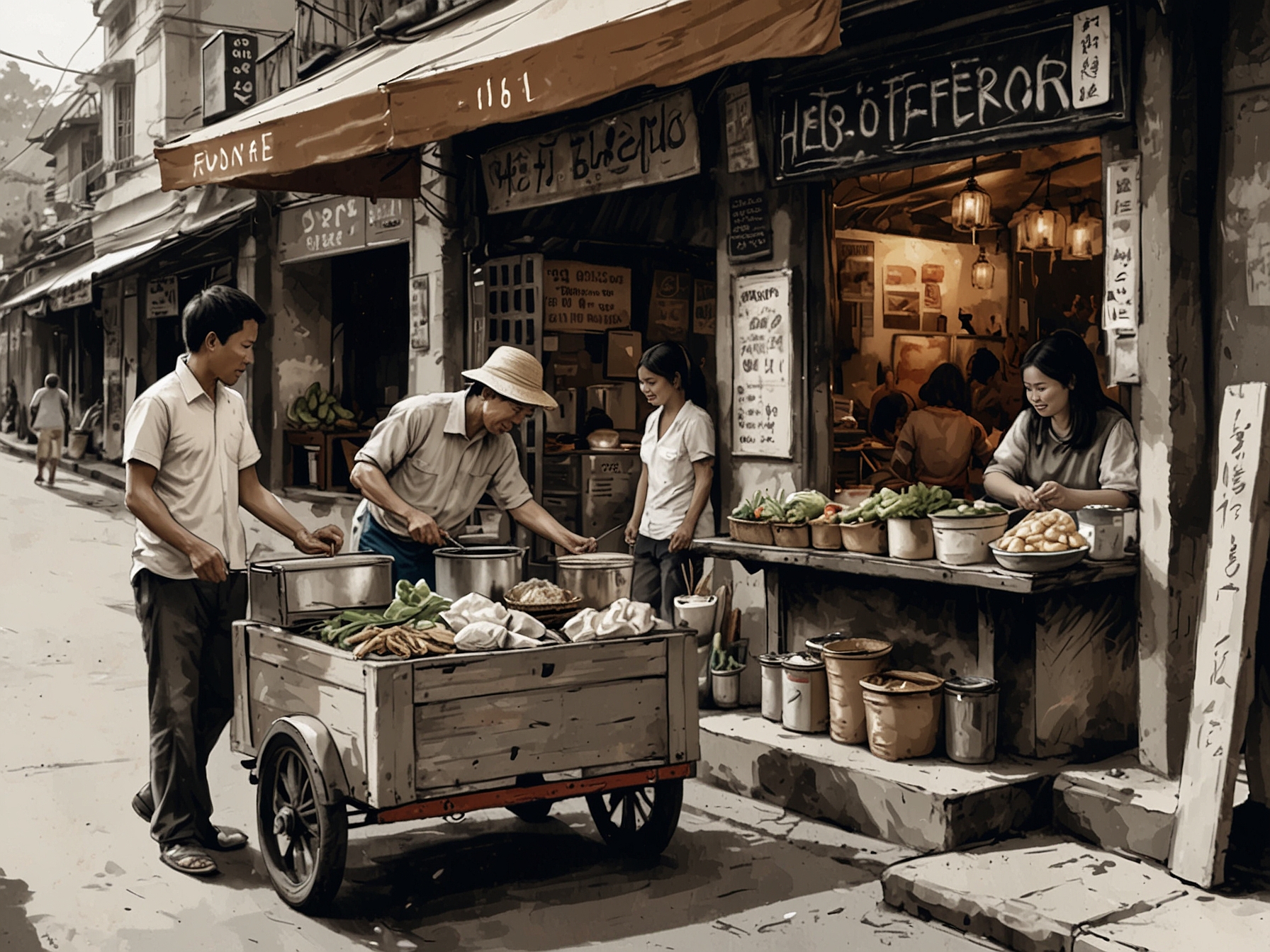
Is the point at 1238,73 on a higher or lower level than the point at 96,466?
higher

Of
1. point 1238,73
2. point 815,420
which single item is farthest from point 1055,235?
point 1238,73

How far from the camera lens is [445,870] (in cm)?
525

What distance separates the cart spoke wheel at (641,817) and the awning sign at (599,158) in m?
4.01

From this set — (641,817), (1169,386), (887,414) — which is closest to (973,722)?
(641,817)

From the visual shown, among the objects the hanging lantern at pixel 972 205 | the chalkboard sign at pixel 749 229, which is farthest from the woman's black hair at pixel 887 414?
the chalkboard sign at pixel 749 229

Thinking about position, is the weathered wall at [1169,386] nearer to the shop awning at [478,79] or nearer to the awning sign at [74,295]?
the shop awning at [478,79]

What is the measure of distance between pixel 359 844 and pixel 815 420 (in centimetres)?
351

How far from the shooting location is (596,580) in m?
5.32

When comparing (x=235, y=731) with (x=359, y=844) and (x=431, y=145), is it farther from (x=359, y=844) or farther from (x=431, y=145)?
(x=431, y=145)

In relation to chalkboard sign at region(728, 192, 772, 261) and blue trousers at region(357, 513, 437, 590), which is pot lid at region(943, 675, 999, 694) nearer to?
blue trousers at region(357, 513, 437, 590)

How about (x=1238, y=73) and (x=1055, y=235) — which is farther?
(x=1055, y=235)

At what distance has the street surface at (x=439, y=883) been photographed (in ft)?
14.9

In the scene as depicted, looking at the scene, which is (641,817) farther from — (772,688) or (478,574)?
(772,688)

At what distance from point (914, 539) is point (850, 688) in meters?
0.80
